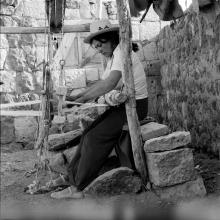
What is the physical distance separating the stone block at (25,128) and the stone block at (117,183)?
11.4ft

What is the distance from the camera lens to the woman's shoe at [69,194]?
412 cm

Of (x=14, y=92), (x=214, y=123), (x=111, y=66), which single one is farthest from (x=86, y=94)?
(x=14, y=92)

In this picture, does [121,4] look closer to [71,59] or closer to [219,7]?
[219,7]

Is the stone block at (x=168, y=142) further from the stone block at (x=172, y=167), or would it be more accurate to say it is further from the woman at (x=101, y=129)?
the woman at (x=101, y=129)

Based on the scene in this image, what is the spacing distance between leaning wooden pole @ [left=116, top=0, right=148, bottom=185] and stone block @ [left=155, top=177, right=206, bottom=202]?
0.77 feet

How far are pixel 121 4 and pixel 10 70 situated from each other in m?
3.69

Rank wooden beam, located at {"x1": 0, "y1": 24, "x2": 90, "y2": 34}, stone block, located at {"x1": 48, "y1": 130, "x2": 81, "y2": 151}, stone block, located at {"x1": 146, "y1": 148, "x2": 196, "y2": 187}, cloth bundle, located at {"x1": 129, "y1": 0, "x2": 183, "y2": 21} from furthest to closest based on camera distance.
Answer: stone block, located at {"x1": 48, "y1": 130, "x2": 81, "y2": 151} → wooden beam, located at {"x1": 0, "y1": 24, "x2": 90, "y2": 34} → cloth bundle, located at {"x1": 129, "y1": 0, "x2": 183, "y2": 21} → stone block, located at {"x1": 146, "y1": 148, "x2": 196, "y2": 187}

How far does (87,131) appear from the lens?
437cm

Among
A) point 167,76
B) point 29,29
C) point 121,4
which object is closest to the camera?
point 121,4

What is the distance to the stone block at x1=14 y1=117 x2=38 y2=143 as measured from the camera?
289 inches

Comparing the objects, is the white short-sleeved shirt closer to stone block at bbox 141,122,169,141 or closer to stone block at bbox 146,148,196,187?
stone block at bbox 141,122,169,141

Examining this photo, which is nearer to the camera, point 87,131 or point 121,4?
point 121,4

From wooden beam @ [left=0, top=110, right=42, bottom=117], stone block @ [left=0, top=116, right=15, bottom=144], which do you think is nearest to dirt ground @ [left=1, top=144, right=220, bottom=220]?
wooden beam @ [left=0, top=110, right=42, bottom=117]

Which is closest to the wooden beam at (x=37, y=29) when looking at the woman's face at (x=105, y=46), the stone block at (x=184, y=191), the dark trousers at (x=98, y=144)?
the woman's face at (x=105, y=46)
